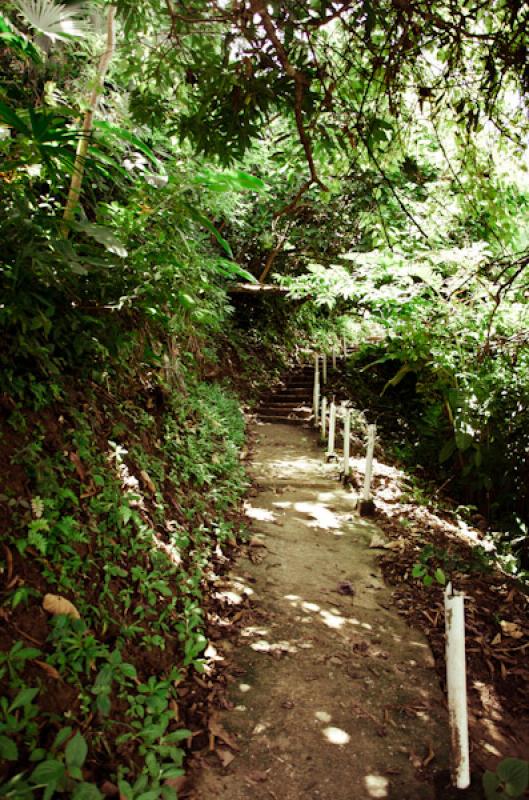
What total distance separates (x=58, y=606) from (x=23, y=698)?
1.72 feet

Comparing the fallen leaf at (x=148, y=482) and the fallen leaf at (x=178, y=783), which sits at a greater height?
the fallen leaf at (x=148, y=482)

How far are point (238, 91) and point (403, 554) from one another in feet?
13.0

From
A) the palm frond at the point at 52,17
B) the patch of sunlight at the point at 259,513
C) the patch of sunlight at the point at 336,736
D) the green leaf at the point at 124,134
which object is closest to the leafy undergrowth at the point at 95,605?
the patch of sunlight at the point at 336,736

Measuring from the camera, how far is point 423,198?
11328 mm

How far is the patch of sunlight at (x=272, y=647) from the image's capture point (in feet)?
10.5

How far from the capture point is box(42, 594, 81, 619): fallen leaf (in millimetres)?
2287

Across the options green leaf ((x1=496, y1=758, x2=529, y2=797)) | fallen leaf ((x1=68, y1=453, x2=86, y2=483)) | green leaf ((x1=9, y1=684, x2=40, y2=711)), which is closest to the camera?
green leaf ((x1=9, y1=684, x2=40, y2=711))

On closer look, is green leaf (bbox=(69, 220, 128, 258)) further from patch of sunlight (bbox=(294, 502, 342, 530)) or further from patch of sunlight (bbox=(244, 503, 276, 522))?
patch of sunlight (bbox=(294, 502, 342, 530))

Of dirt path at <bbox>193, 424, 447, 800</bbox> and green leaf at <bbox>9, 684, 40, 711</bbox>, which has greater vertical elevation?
green leaf at <bbox>9, 684, 40, 711</bbox>

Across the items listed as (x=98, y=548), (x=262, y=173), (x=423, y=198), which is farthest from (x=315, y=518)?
(x=262, y=173)

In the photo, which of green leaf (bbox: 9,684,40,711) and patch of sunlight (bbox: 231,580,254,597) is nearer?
green leaf (bbox: 9,684,40,711)

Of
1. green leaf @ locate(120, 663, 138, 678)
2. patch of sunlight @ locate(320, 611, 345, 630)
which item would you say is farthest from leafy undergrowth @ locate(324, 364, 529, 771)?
green leaf @ locate(120, 663, 138, 678)

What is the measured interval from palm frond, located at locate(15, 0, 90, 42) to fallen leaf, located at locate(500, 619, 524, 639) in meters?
5.46

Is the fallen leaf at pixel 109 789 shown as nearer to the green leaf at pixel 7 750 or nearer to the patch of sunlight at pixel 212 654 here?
the green leaf at pixel 7 750
